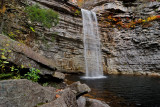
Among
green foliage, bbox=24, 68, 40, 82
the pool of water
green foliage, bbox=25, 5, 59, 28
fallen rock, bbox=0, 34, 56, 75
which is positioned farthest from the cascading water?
green foliage, bbox=24, 68, 40, 82

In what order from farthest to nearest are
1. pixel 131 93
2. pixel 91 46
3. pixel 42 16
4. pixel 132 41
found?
pixel 91 46, pixel 132 41, pixel 42 16, pixel 131 93

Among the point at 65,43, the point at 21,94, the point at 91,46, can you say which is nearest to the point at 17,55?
the point at 21,94

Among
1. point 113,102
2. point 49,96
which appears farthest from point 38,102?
point 113,102

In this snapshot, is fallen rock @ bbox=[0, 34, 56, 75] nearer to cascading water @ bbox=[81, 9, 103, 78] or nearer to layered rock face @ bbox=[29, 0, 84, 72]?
layered rock face @ bbox=[29, 0, 84, 72]

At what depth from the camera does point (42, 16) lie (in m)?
10.1

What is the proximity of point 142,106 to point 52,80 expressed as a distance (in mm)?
3933

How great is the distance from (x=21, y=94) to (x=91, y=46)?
43.1ft

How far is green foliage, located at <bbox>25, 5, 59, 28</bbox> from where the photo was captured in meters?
9.47

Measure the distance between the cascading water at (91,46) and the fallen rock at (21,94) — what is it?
11942 mm

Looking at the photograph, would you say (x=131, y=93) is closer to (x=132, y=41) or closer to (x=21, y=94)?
(x=21, y=94)

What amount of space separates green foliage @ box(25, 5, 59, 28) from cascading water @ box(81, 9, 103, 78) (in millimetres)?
4964

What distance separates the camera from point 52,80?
12.0ft

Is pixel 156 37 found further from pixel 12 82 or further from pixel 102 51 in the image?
pixel 12 82

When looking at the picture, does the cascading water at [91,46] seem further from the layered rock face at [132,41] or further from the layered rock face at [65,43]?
the layered rock face at [132,41]
